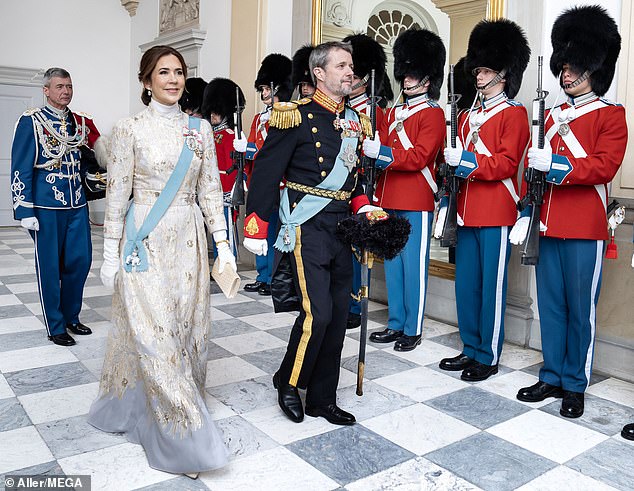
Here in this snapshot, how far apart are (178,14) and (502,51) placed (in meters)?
5.68

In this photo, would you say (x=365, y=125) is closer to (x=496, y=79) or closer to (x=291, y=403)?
(x=496, y=79)

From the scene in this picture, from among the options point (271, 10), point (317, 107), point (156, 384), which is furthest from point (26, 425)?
point (271, 10)

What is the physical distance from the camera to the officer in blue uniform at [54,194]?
3.84m

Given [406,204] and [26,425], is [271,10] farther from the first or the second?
[26,425]

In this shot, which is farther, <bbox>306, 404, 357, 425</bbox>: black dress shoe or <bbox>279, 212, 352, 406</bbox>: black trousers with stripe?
<bbox>306, 404, 357, 425</bbox>: black dress shoe

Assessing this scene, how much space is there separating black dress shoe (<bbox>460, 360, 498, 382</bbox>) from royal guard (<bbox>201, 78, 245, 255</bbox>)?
9.04ft

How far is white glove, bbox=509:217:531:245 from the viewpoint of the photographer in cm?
324

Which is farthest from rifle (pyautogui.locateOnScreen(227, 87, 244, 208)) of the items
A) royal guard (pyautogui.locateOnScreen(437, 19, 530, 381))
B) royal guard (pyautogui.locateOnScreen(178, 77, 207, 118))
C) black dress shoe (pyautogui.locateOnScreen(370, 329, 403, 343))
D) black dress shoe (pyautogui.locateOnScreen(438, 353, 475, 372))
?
black dress shoe (pyautogui.locateOnScreen(438, 353, 475, 372))

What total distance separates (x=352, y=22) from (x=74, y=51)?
5.99 m

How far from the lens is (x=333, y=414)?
2.88m

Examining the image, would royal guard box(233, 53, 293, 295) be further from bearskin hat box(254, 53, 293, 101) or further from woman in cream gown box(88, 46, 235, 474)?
woman in cream gown box(88, 46, 235, 474)

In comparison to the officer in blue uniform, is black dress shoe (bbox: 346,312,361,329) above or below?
below

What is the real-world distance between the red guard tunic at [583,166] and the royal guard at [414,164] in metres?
0.91

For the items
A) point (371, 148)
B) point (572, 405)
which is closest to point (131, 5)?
point (371, 148)
